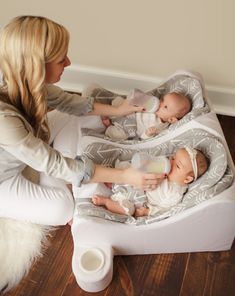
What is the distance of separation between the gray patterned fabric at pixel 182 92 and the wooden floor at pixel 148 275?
0.47 metres

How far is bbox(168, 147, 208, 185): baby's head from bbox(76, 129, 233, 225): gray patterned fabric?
0.08 feet

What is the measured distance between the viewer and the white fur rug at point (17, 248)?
53.6 inches

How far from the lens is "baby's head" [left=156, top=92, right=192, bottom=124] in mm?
1585

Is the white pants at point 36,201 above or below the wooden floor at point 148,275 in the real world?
above

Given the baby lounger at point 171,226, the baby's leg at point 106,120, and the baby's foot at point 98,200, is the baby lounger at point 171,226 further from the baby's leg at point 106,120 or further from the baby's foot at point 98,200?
the baby's leg at point 106,120

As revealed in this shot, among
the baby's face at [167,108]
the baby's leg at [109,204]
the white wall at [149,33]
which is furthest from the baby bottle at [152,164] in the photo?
the white wall at [149,33]

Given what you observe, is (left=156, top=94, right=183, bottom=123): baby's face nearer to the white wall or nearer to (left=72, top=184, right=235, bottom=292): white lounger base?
the white wall

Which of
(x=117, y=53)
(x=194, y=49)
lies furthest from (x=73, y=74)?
(x=194, y=49)

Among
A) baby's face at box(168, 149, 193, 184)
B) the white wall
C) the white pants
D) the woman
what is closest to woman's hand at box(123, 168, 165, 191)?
the woman

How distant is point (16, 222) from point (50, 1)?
38.9 inches

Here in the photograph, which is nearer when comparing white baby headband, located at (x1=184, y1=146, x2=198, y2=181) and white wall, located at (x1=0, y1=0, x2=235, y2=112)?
white baby headband, located at (x1=184, y1=146, x2=198, y2=181)

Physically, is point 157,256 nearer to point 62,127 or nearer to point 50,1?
point 62,127

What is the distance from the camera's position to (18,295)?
4.38 feet

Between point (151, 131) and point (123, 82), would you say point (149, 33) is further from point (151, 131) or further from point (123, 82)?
point (151, 131)
